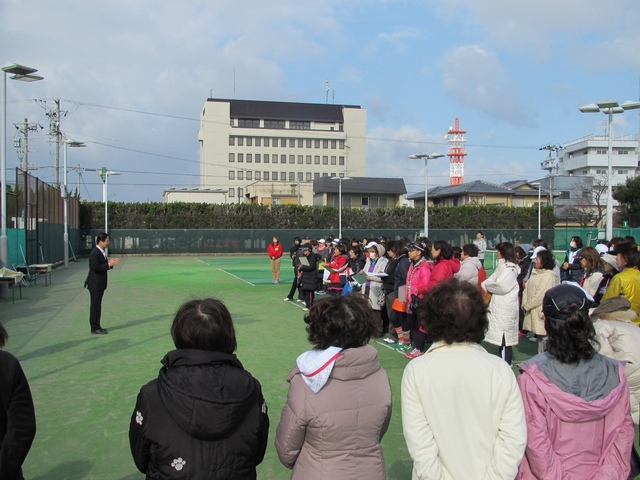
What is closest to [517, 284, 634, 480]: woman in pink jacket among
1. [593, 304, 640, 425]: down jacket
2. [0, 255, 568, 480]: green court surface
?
[593, 304, 640, 425]: down jacket

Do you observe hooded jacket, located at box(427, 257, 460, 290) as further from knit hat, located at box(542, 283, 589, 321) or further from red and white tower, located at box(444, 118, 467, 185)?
red and white tower, located at box(444, 118, 467, 185)

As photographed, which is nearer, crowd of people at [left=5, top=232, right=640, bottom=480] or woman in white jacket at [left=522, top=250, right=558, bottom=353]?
crowd of people at [left=5, top=232, right=640, bottom=480]

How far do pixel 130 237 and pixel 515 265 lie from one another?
117ft

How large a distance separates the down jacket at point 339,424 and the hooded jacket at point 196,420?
9.4 inches

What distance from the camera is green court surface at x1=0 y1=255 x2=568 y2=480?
5.21 m

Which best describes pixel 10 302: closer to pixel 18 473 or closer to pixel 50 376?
pixel 50 376

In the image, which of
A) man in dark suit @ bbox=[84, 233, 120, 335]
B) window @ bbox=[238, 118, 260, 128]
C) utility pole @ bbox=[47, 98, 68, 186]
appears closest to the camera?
man in dark suit @ bbox=[84, 233, 120, 335]

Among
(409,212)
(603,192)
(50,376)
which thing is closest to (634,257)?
(50,376)

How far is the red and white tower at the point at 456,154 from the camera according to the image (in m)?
104

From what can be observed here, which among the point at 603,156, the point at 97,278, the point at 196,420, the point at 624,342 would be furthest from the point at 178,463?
the point at 603,156

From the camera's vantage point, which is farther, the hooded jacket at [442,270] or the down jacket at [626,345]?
the hooded jacket at [442,270]

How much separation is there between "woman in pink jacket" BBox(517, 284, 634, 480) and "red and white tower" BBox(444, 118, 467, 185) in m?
104

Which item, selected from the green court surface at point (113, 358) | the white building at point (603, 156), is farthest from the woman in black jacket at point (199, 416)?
the white building at point (603, 156)

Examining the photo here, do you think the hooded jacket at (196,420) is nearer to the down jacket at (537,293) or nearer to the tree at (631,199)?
the down jacket at (537,293)
